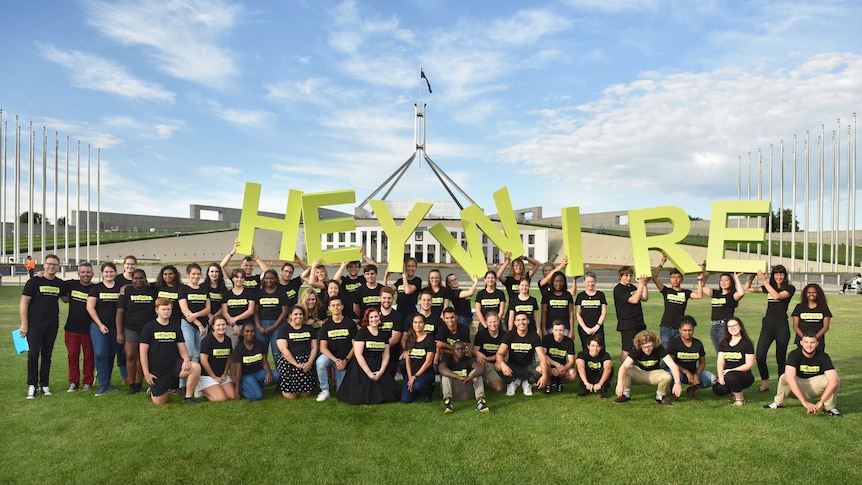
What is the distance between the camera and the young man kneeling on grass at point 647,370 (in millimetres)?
7008

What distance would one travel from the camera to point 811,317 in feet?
24.6

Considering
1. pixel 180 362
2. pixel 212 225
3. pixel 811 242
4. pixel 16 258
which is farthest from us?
pixel 212 225

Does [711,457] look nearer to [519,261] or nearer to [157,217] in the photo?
[519,261]

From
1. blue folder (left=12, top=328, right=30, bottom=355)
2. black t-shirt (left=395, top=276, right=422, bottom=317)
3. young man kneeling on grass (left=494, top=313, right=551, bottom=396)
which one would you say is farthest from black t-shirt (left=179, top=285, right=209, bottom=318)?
young man kneeling on grass (left=494, top=313, right=551, bottom=396)

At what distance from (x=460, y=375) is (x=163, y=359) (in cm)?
368

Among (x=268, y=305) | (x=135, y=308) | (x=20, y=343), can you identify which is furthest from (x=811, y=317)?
(x=20, y=343)

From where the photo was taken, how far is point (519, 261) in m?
8.52

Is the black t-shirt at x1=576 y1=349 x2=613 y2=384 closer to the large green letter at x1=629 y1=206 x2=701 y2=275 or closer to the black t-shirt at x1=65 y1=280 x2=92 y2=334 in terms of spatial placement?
the large green letter at x1=629 y1=206 x2=701 y2=275

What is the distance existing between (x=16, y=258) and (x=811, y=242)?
81.4 meters

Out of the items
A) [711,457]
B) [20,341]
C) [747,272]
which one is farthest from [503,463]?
[20,341]

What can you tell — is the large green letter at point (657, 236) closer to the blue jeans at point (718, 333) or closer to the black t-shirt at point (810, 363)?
the blue jeans at point (718, 333)

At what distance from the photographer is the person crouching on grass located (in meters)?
6.88

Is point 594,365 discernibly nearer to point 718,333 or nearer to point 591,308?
point 591,308

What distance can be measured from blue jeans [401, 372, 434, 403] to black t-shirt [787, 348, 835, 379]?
14.1 ft
